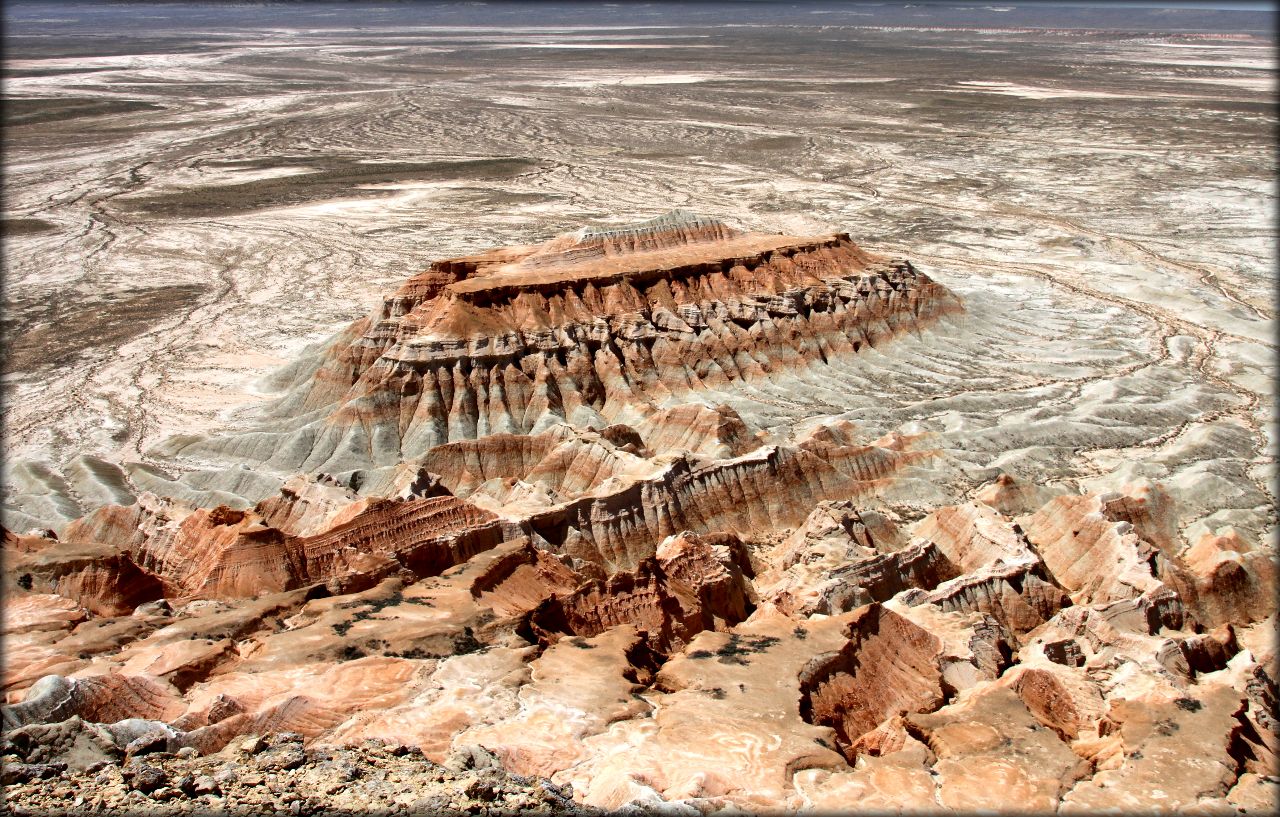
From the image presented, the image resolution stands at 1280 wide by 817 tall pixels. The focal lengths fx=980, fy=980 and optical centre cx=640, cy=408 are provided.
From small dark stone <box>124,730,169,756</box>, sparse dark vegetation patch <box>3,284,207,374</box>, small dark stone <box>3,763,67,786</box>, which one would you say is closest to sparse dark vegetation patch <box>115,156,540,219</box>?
sparse dark vegetation patch <box>3,284,207,374</box>

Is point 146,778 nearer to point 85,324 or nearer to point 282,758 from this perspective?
point 282,758

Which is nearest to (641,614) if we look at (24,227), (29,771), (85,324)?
(29,771)

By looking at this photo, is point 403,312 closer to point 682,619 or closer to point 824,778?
point 682,619

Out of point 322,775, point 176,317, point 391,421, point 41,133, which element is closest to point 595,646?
point 322,775

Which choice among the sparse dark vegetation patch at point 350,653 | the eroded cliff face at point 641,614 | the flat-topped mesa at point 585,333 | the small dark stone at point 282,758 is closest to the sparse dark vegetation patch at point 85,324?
the eroded cliff face at point 641,614

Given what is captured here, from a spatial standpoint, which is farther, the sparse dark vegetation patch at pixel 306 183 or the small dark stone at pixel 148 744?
the sparse dark vegetation patch at pixel 306 183

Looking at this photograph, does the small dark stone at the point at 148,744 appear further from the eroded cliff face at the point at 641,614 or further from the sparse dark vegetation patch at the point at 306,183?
the sparse dark vegetation patch at the point at 306,183
